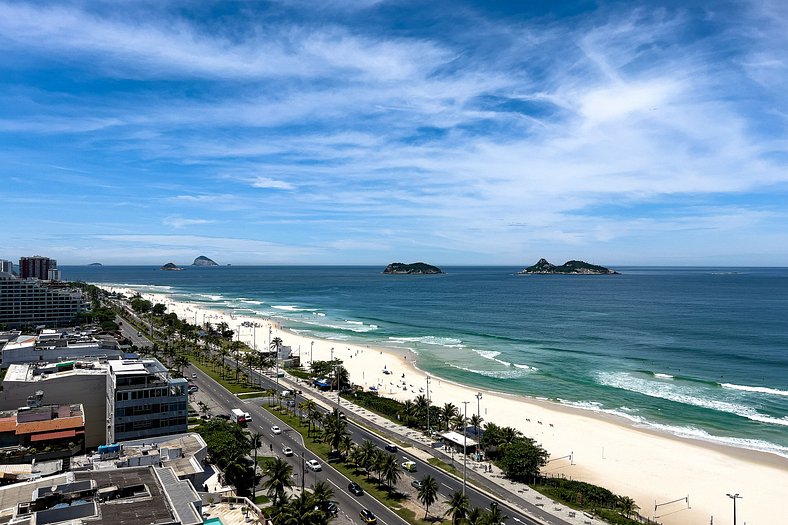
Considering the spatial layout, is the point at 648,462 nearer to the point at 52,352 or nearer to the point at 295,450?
the point at 295,450

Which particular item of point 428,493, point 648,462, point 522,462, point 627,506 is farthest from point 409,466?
point 648,462

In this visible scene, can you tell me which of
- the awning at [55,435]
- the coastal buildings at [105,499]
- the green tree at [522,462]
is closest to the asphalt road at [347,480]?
the green tree at [522,462]

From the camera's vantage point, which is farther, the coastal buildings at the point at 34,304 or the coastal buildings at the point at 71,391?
the coastal buildings at the point at 34,304

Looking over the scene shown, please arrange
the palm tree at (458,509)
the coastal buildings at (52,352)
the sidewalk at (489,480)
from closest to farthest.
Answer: the palm tree at (458,509), the sidewalk at (489,480), the coastal buildings at (52,352)

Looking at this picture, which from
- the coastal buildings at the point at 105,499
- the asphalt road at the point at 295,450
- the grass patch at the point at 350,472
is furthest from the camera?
the grass patch at the point at 350,472

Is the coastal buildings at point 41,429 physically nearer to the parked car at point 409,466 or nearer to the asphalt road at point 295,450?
the asphalt road at point 295,450

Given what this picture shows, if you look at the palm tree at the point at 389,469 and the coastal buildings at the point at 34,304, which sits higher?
the coastal buildings at the point at 34,304

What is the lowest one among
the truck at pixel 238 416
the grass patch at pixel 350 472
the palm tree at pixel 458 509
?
the grass patch at pixel 350 472
